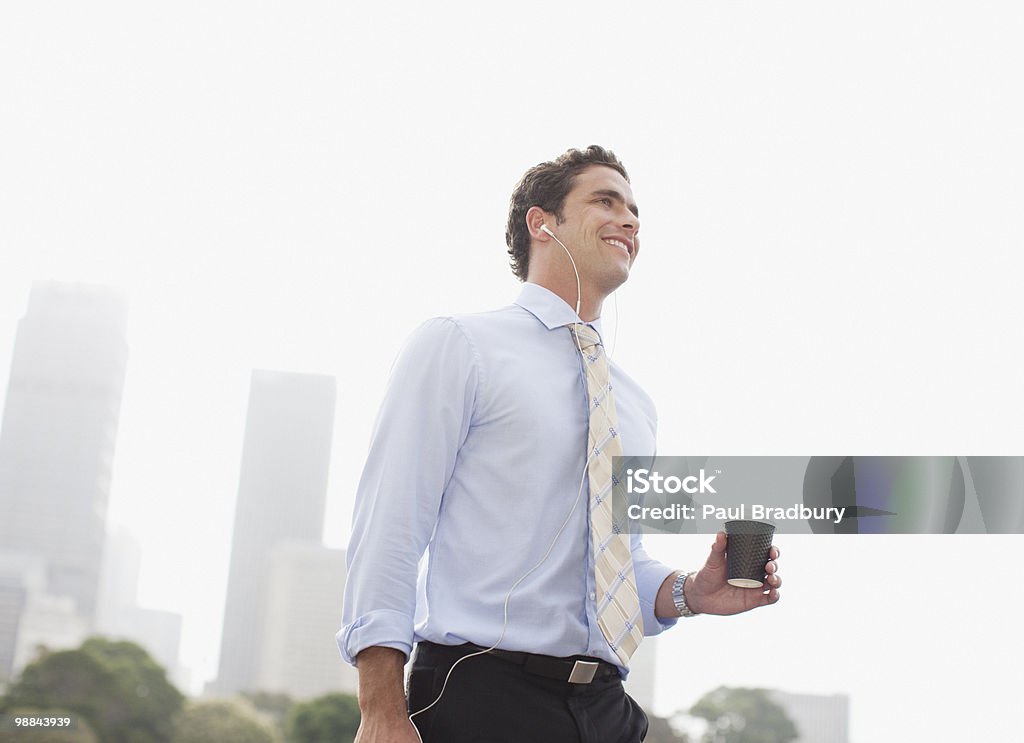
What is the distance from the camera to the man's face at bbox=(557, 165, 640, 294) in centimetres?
→ 163

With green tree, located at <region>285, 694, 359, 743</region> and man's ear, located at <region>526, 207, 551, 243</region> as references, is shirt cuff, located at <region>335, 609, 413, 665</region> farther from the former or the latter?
green tree, located at <region>285, 694, 359, 743</region>

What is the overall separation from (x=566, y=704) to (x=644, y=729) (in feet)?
0.62

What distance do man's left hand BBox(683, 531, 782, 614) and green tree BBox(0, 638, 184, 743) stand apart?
1319 cm

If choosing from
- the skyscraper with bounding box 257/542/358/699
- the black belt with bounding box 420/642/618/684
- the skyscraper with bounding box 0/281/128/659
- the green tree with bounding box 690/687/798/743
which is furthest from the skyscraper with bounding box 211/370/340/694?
the black belt with bounding box 420/642/618/684

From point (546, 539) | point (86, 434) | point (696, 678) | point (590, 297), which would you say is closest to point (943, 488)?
point (590, 297)

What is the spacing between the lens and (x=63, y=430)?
26.4 meters

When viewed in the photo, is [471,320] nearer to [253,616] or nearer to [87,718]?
[87,718]

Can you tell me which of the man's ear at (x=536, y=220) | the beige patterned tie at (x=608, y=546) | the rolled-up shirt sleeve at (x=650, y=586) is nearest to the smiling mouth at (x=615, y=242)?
the man's ear at (x=536, y=220)

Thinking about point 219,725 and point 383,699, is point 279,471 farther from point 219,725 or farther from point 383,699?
point 383,699

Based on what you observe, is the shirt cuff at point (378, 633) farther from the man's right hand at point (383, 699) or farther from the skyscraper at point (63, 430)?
the skyscraper at point (63, 430)

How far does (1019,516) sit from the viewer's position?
4680 mm

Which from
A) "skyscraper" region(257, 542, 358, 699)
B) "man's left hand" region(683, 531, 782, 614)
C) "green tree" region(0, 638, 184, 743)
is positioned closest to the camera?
"man's left hand" region(683, 531, 782, 614)

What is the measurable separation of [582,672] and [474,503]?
10.8 inches

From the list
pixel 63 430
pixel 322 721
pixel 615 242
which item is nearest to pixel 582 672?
pixel 615 242
